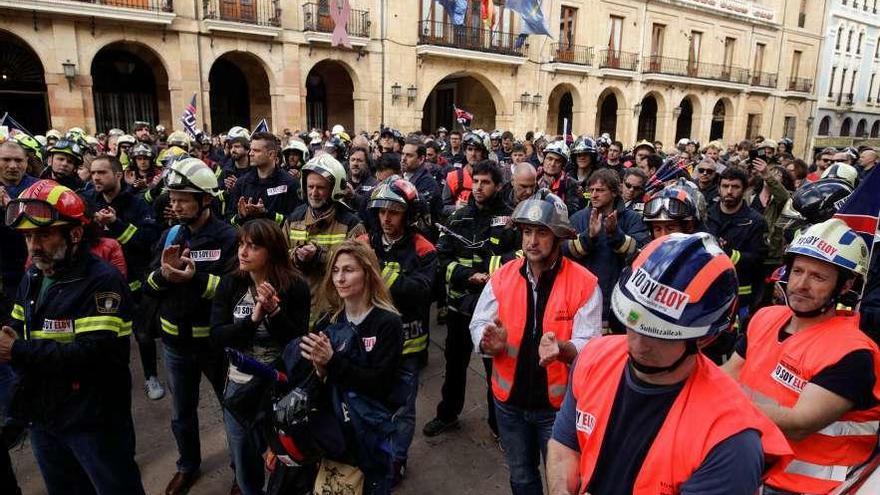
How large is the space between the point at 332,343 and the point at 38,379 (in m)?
1.52

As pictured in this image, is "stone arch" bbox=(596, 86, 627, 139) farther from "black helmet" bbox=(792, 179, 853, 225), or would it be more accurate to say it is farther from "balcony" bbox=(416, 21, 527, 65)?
"black helmet" bbox=(792, 179, 853, 225)

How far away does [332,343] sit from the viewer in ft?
8.89

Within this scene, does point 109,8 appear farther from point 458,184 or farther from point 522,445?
point 522,445

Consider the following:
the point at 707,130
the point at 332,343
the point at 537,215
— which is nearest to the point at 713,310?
the point at 537,215

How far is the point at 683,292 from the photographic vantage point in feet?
4.63

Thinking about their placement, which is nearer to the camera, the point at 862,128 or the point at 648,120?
the point at 648,120

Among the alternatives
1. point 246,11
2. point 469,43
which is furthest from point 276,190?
point 469,43

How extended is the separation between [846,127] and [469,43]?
108 ft

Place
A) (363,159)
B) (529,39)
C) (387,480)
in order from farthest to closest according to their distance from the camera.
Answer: (529,39) → (363,159) → (387,480)

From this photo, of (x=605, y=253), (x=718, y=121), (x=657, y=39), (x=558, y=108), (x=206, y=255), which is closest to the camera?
(x=206, y=255)

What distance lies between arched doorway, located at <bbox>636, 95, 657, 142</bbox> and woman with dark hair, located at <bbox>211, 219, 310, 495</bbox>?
99.7 ft

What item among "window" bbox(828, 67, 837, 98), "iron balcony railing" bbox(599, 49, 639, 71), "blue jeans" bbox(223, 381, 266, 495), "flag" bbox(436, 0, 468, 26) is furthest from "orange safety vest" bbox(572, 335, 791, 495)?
"window" bbox(828, 67, 837, 98)

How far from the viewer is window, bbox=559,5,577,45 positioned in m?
23.4

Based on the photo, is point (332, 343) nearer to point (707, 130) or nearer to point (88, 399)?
point (88, 399)
